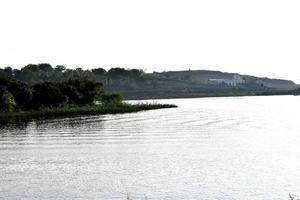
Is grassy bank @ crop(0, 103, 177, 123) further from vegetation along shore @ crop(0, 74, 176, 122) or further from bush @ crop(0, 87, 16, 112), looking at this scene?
bush @ crop(0, 87, 16, 112)

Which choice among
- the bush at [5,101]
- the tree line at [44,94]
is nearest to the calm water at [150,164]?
the bush at [5,101]

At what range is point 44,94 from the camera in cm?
12888

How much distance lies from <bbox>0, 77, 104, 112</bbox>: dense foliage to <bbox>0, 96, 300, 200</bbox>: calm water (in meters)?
34.0

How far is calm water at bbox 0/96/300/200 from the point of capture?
3812 cm

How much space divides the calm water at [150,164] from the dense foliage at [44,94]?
34.0 m

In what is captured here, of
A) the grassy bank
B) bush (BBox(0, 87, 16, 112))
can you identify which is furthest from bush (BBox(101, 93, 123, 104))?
bush (BBox(0, 87, 16, 112))

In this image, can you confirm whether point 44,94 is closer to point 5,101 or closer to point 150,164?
point 5,101

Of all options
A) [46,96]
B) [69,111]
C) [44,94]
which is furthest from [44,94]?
[69,111]

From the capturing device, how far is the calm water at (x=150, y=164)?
125ft

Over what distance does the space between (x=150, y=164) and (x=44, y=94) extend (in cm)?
8312

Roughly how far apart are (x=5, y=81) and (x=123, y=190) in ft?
289

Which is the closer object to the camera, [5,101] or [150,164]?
[150,164]

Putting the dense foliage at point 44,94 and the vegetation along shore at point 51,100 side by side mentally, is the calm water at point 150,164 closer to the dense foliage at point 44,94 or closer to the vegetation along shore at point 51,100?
the vegetation along shore at point 51,100

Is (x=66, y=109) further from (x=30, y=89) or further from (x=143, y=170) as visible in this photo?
(x=143, y=170)
